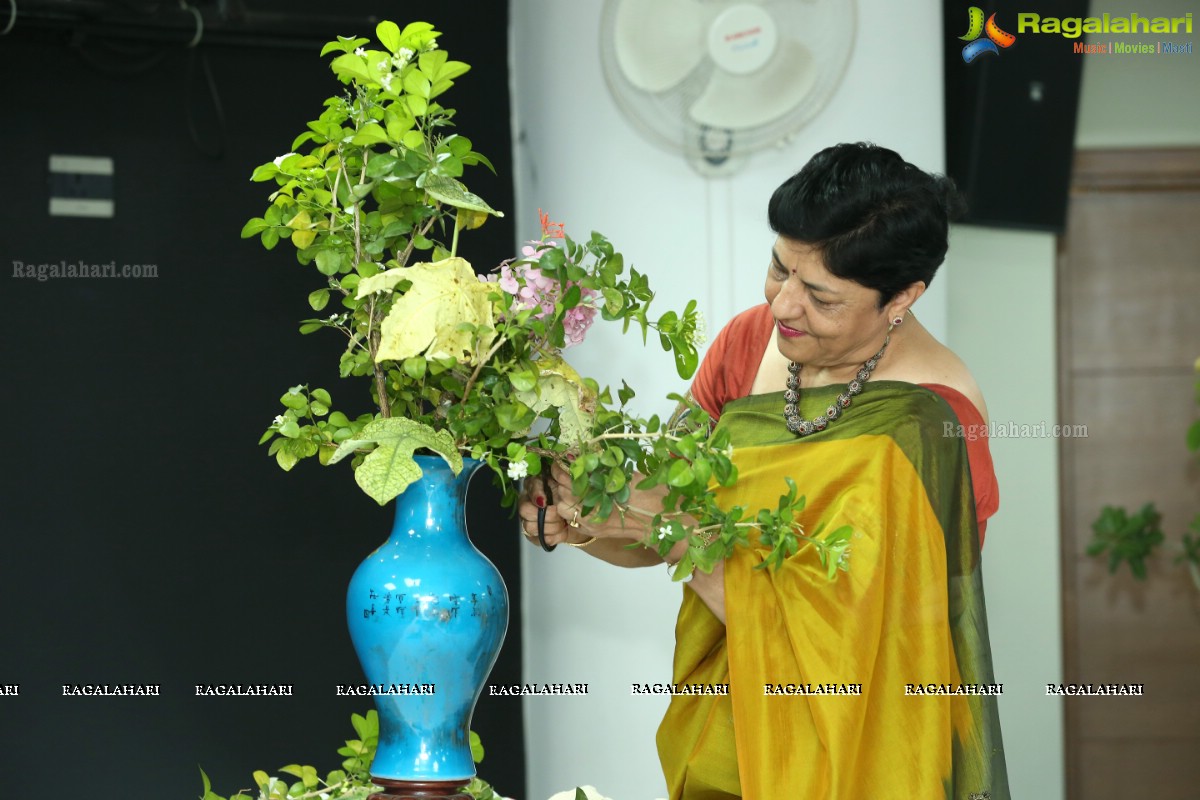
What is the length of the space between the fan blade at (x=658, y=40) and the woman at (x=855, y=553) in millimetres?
750

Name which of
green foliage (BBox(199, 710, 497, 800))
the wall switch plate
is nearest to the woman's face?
green foliage (BBox(199, 710, 497, 800))

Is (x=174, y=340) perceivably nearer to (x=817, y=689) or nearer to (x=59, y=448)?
(x=59, y=448)

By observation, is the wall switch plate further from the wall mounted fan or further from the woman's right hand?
the woman's right hand

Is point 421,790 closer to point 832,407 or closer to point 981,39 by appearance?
point 832,407

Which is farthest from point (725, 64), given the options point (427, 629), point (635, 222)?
point (427, 629)

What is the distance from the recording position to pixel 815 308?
53.4 inches

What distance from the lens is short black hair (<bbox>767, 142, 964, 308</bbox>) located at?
130 centimetres

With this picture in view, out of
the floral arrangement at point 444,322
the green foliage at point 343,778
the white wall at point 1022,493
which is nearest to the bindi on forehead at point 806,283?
the floral arrangement at point 444,322

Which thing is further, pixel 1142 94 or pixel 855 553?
pixel 1142 94

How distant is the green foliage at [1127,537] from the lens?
2.10 m

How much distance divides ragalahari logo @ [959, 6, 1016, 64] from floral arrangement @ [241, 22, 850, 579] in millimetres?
1250

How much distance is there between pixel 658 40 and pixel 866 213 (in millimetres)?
849

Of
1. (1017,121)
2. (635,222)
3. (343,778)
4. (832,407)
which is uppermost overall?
(1017,121)

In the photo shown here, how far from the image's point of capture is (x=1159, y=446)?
2.09 meters
